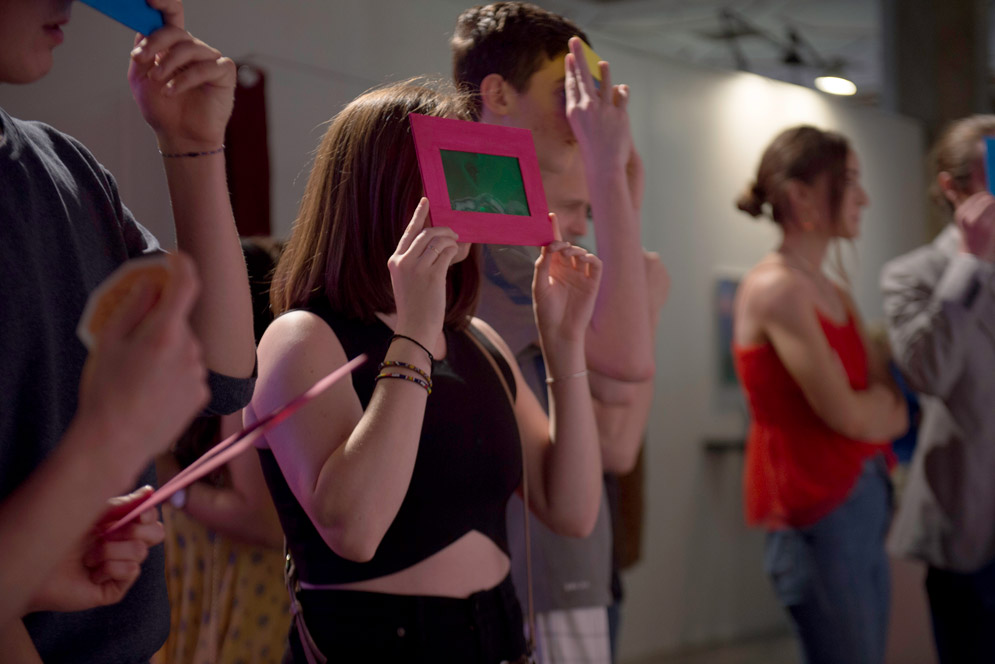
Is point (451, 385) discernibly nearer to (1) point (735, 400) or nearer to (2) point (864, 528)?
(2) point (864, 528)

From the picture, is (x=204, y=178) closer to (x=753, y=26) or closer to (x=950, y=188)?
(x=950, y=188)

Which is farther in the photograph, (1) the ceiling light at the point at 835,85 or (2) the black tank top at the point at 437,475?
(1) the ceiling light at the point at 835,85

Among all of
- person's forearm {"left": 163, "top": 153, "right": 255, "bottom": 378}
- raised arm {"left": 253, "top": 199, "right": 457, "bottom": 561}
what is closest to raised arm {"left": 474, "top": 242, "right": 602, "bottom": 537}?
raised arm {"left": 253, "top": 199, "right": 457, "bottom": 561}

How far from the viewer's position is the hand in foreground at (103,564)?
0.82m

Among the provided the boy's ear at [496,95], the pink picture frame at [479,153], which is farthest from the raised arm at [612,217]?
the pink picture frame at [479,153]

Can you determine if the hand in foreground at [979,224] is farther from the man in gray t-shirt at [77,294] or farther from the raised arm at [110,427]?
the raised arm at [110,427]

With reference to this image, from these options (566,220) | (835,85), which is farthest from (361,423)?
(835,85)

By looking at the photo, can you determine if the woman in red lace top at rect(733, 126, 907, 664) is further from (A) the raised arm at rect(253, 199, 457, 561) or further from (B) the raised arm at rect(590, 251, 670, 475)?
(A) the raised arm at rect(253, 199, 457, 561)

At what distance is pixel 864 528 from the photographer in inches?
95.2

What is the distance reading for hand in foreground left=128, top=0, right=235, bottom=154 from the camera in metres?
0.94

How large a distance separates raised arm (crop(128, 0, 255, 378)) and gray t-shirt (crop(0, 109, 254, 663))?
6 cm

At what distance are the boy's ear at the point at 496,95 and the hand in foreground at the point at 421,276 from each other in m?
0.61

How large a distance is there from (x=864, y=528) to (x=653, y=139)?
210 cm

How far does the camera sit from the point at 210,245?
994 millimetres
